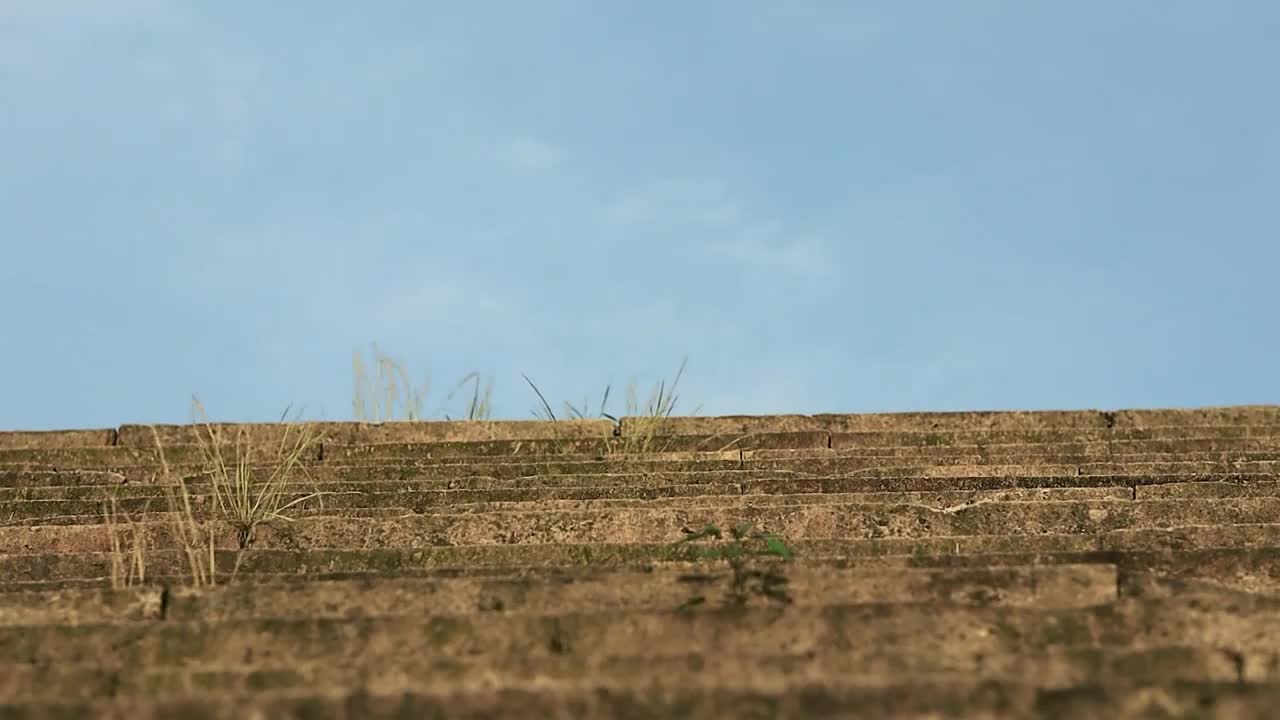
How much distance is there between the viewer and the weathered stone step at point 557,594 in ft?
10.0

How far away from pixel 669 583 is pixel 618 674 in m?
0.60

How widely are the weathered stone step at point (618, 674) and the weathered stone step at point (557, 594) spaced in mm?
377

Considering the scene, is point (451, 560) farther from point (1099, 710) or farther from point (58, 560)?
point (1099, 710)

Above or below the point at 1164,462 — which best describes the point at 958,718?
below

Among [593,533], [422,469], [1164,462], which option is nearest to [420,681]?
[593,533]

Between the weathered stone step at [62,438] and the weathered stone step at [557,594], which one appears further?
the weathered stone step at [62,438]

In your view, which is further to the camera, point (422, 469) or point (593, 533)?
point (422, 469)

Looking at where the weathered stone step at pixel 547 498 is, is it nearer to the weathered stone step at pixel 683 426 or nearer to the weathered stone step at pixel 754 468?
the weathered stone step at pixel 754 468

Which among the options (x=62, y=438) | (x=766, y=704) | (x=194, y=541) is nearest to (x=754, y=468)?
(x=194, y=541)

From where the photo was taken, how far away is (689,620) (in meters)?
2.73

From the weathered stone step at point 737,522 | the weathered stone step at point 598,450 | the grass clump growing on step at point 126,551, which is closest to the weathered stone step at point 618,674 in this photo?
the grass clump growing on step at point 126,551

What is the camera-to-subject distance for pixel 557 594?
3.09m

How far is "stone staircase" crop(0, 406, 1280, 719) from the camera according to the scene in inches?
95.9

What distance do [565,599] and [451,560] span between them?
1.12 meters
